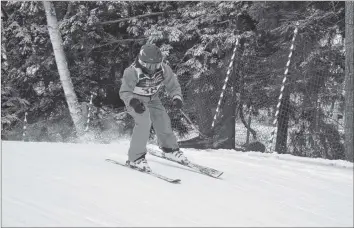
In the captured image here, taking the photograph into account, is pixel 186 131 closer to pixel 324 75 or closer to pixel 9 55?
pixel 324 75

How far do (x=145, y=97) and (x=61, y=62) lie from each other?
293 inches

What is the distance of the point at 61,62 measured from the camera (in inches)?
488

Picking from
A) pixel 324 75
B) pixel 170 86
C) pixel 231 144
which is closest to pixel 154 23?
pixel 231 144

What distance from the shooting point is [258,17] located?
10391 mm

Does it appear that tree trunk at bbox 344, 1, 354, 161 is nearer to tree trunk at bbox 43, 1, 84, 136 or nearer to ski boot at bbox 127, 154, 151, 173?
ski boot at bbox 127, 154, 151, 173

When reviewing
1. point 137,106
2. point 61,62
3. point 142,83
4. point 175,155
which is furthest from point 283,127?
point 61,62

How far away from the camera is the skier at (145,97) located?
5.29 meters

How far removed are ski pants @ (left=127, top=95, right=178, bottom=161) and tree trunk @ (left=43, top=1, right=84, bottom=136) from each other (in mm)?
7049

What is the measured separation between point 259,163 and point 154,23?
24.7ft

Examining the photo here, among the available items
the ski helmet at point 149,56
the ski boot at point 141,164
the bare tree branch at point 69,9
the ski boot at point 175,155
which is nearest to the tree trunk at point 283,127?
the ski boot at point 175,155

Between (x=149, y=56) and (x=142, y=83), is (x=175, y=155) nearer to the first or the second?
(x=142, y=83)

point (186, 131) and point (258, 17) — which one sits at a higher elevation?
point (258, 17)

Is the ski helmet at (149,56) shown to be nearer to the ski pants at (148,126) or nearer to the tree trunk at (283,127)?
the ski pants at (148,126)

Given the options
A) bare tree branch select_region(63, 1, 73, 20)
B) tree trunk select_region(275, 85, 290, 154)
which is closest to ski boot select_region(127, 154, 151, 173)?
tree trunk select_region(275, 85, 290, 154)
